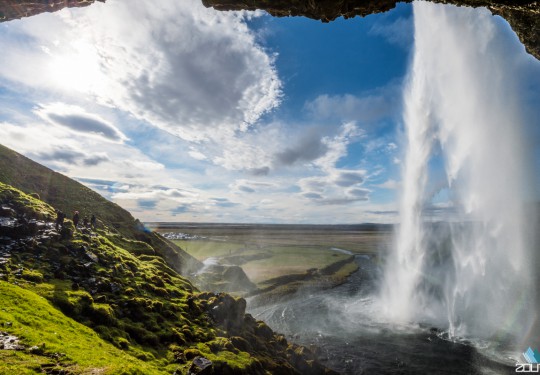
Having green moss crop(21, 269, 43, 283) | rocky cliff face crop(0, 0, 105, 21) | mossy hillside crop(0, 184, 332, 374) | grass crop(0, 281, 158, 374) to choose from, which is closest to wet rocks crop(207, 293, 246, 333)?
mossy hillside crop(0, 184, 332, 374)

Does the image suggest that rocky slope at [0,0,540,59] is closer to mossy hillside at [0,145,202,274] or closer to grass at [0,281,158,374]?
grass at [0,281,158,374]

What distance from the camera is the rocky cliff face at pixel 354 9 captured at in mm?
11727

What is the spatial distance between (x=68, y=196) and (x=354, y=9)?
5904 centimetres

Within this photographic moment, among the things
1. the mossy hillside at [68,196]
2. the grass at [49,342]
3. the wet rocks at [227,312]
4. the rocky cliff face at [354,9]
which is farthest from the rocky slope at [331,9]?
the mossy hillside at [68,196]

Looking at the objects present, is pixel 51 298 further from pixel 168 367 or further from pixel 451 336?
pixel 451 336

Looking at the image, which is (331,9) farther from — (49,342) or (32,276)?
(32,276)

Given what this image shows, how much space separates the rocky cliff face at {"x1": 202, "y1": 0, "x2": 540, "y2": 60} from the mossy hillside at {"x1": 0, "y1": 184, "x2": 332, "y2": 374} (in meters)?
19.0

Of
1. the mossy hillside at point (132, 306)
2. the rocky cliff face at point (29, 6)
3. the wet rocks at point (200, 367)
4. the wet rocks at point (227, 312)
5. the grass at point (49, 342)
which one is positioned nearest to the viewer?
the grass at point (49, 342)

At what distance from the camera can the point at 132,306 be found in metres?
24.0

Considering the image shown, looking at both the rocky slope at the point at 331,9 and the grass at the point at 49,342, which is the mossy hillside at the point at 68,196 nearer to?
the grass at the point at 49,342

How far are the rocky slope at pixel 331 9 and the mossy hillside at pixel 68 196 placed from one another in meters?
38.5

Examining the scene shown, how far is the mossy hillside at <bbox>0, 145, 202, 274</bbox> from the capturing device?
150 feet

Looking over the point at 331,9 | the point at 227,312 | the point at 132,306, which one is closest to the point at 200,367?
the point at 132,306

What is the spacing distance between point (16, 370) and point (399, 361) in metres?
44.2
